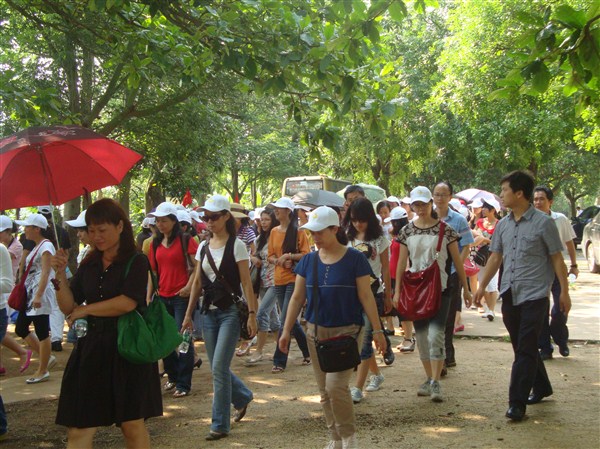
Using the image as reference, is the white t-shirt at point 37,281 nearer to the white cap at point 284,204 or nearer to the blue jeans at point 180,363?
the blue jeans at point 180,363

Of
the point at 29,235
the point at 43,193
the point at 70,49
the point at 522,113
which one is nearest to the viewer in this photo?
the point at 43,193

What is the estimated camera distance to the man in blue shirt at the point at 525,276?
18.0 feet

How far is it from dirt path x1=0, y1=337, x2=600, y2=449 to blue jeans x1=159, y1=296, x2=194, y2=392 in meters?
0.16

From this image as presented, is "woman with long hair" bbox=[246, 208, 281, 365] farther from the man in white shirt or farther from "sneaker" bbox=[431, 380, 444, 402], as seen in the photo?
the man in white shirt

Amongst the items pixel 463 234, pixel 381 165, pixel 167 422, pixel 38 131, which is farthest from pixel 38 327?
pixel 381 165

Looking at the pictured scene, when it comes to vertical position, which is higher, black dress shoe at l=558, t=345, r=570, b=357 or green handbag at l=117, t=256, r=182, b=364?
green handbag at l=117, t=256, r=182, b=364

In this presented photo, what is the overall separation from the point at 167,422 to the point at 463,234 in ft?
11.6

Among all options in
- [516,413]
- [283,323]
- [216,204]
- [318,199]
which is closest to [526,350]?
[516,413]

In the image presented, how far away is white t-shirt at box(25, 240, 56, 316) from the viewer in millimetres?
7764

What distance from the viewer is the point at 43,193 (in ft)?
15.5

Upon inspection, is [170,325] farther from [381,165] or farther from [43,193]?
[381,165]

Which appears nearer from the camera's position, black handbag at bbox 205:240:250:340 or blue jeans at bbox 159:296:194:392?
black handbag at bbox 205:240:250:340

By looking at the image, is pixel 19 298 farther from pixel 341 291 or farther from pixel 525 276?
pixel 525 276

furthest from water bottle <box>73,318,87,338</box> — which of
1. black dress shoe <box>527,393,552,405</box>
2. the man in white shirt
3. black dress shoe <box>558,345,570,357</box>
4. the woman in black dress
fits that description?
black dress shoe <box>558,345,570,357</box>
